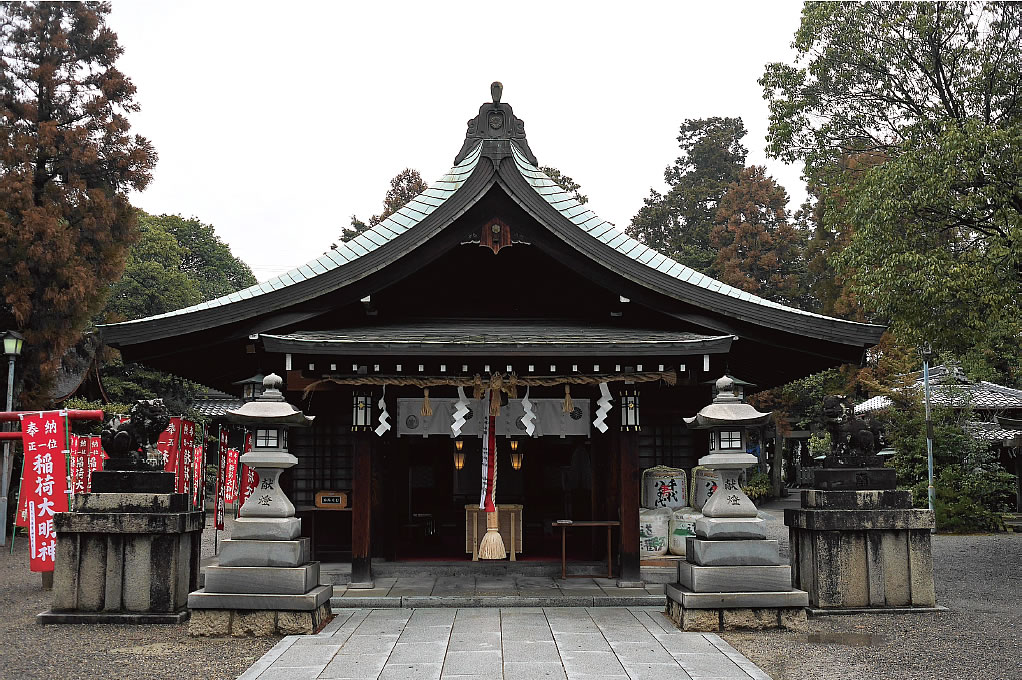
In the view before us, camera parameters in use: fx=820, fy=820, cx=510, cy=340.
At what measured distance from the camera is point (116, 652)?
8.04m

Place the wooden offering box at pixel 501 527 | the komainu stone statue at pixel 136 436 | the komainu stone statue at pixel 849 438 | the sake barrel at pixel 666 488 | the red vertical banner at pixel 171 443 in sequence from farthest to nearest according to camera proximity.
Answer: the sake barrel at pixel 666 488 → the wooden offering box at pixel 501 527 → the red vertical banner at pixel 171 443 → the komainu stone statue at pixel 849 438 → the komainu stone statue at pixel 136 436

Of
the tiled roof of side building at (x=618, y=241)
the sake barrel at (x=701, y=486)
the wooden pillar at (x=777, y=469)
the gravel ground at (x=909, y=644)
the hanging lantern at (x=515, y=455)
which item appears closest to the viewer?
the gravel ground at (x=909, y=644)

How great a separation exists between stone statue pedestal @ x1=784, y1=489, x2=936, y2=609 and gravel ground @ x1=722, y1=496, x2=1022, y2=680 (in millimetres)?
241

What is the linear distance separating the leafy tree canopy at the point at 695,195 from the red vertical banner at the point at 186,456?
3185 cm

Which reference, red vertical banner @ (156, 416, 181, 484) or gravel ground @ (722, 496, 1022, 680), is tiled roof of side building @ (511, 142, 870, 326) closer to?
gravel ground @ (722, 496, 1022, 680)

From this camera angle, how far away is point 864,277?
15.8 meters

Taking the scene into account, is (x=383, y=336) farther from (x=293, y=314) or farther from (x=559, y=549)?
(x=559, y=549)

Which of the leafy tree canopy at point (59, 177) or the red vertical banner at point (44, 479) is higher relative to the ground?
the leafy tree canopy at point (59, 177)

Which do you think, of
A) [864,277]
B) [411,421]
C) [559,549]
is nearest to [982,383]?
[864,277]

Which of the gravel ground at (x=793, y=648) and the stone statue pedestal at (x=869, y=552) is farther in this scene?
the stone statue pedestal at (x=869, y=552)

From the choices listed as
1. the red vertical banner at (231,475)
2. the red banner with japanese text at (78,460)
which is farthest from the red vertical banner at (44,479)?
the red vertical banner at (231,475)

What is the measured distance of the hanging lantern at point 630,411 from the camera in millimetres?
11359

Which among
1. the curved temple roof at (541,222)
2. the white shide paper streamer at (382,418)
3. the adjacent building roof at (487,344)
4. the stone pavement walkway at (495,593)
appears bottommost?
the stone pavement walkway at (495,593)

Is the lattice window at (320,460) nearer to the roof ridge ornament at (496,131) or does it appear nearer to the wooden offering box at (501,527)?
the wooden offering box at (501,527)
